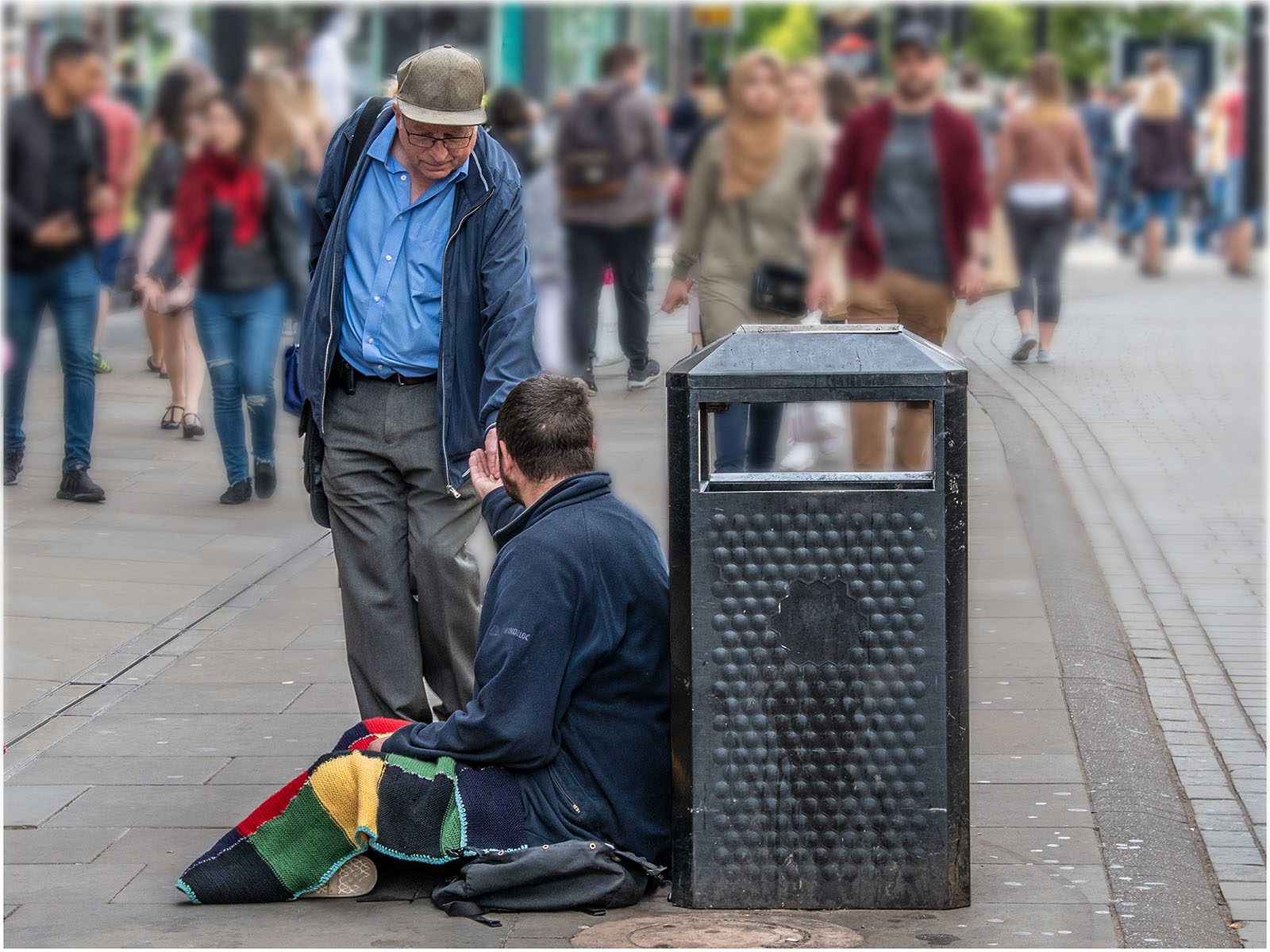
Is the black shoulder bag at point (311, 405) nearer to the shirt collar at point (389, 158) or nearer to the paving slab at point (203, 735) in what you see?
the shirt collar at point (389, 158)

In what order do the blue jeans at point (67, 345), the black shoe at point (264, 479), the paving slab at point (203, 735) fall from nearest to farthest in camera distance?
the paving slab at point (203, 735) < the blue jeans at point (67, 345) < the black shoe at point (264, 479)

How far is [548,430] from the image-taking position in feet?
12.1

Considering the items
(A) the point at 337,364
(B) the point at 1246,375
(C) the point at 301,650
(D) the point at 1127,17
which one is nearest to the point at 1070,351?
(B) the point at 1246,375

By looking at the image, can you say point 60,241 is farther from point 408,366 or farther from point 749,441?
point 408,366

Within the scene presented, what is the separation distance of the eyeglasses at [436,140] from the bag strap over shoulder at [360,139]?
17 cm

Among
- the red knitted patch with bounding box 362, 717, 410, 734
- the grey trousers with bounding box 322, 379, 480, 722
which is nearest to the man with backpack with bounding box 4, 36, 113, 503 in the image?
the grey trousers with bounding box 322, 379, 480, 722

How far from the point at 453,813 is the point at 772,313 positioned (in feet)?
15.7

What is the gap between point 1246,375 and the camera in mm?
13148

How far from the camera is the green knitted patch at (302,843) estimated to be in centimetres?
360

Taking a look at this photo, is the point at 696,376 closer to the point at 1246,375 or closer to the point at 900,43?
the point at 900,43

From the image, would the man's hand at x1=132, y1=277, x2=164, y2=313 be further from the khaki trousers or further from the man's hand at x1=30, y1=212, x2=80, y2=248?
the khaki trousers

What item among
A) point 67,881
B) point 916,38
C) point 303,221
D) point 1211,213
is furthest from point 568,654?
point 1211,213

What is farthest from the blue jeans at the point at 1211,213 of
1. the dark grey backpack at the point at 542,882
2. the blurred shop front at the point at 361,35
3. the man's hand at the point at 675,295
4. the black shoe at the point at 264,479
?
the dark grey backpack at the point at 542,882

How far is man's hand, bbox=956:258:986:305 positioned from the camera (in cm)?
819
